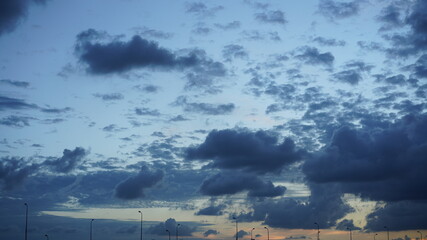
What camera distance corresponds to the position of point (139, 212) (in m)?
176

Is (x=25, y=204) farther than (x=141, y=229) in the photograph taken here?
No

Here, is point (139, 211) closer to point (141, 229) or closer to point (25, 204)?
point (141, 229)

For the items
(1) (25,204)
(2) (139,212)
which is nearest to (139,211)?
(2) (139,212)

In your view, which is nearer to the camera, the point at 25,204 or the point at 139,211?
the point at 25,204

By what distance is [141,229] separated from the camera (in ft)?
601

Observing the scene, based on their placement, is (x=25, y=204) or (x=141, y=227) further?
(x=141, y=227)

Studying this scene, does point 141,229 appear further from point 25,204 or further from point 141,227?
point 25,204

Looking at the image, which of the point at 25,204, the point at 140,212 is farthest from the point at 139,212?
the point at 25,204

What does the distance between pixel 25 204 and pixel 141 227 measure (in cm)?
4916

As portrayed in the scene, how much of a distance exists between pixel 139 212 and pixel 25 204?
4239 cm

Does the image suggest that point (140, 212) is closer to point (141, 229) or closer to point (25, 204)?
point (141, 229)

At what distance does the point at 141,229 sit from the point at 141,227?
2.22 feet

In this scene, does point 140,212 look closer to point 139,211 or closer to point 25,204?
point 139,211

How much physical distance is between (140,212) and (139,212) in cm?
91
